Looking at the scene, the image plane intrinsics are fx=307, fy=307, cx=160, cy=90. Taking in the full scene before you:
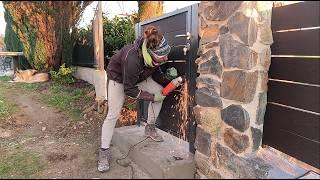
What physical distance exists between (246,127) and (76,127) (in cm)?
308

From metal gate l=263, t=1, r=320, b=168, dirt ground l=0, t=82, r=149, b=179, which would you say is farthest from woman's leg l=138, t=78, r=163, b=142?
metal gate l=263, t=1, r=320, b=168

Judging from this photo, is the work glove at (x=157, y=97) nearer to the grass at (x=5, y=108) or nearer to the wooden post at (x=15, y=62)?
the grass at (x=5, y=108)

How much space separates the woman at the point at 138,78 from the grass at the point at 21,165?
72 centimetres

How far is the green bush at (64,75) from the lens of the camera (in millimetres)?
7605

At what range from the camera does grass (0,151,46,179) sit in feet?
10.5

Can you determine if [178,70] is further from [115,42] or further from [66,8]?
[115,42]

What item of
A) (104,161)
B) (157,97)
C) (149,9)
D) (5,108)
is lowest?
(104,161)

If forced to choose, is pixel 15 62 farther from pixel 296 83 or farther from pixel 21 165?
pixel 296 83

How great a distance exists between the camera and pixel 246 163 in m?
2.58

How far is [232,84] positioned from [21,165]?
8.12 ft

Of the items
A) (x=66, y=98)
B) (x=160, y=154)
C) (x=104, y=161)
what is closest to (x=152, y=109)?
(x=160, y=154)

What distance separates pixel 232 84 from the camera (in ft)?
8.68

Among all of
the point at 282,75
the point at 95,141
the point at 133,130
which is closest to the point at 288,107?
the point at 282,75

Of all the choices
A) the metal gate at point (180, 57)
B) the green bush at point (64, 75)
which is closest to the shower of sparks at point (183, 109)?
the metal gate at point (180, 57)
